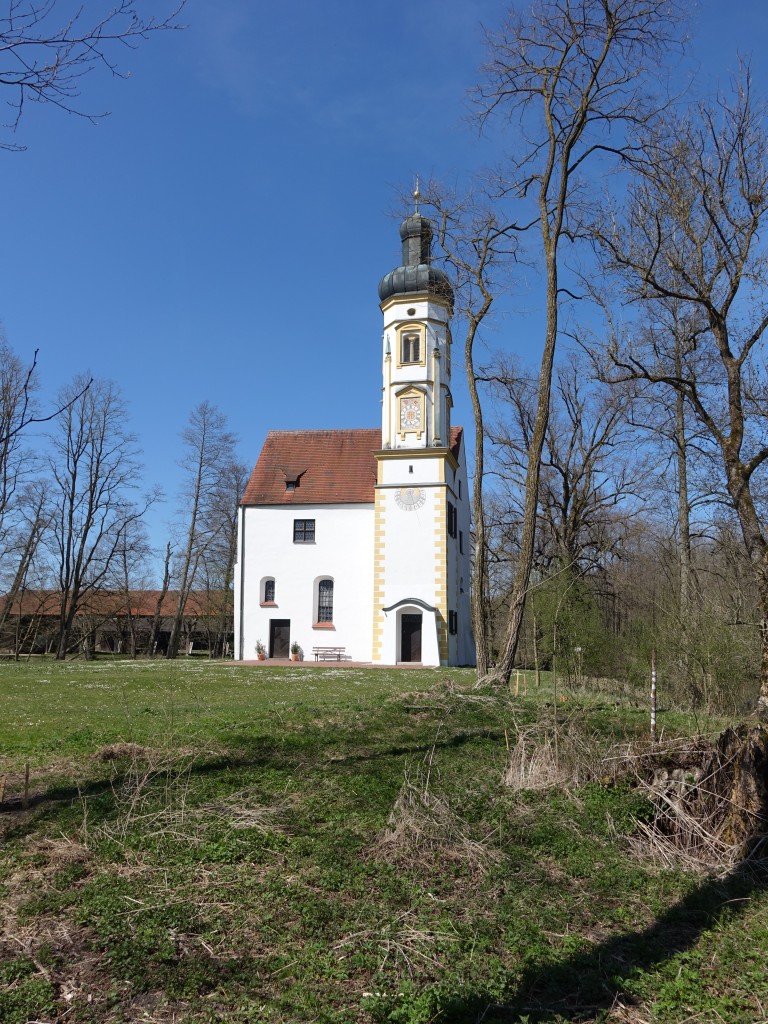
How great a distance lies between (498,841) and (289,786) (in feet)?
6.80

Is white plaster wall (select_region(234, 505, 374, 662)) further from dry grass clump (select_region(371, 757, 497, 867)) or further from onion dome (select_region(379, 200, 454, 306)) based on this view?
dry grass clump (select_region(371, 757, 497, 867))

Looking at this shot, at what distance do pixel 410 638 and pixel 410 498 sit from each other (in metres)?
5.72

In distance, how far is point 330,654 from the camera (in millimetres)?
33688

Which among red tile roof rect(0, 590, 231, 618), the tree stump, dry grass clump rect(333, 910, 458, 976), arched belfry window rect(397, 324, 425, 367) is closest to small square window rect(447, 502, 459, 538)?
arched belfry window rect(397, 324, 425, 367)

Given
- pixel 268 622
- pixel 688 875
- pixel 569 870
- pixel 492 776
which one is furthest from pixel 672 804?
pixel 268 622

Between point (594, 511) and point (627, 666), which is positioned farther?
point (594, 511)

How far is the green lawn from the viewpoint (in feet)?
13.4

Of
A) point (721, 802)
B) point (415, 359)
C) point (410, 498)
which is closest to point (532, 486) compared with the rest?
point (721, 802)

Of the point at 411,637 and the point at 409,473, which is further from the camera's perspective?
the point at 409,473

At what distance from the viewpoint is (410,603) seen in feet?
104

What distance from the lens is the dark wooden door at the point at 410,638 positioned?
105 ft

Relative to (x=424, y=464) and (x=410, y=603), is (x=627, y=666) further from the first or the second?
(x=424, y=464)

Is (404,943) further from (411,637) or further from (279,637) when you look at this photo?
(279,637)

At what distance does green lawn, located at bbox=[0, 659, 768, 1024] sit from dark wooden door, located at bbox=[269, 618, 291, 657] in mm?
25349
